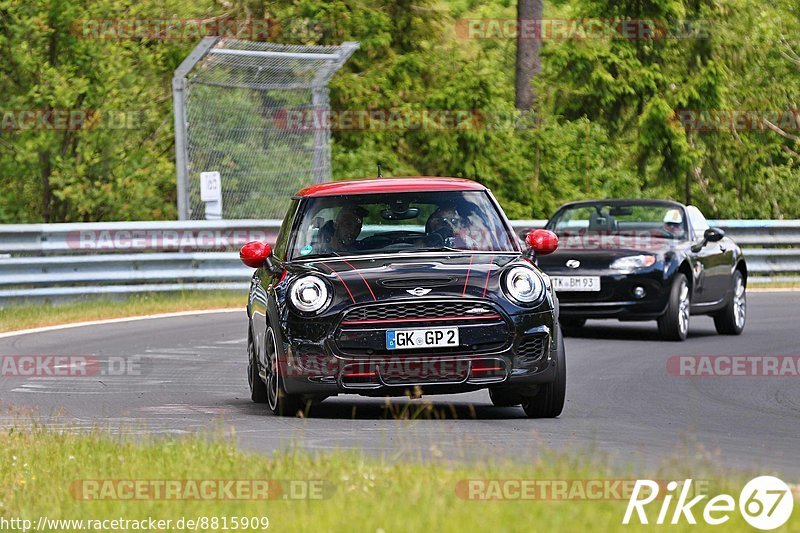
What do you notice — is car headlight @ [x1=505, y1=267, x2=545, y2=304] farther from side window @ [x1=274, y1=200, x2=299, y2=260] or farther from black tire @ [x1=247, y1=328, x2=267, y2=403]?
black tire @ [x1=247, y1=328, x2=267, y2=403]

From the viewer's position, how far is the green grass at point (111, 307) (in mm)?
18156

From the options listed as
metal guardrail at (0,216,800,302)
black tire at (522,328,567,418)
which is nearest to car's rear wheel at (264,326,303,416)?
black tire at (522,328,567,418)

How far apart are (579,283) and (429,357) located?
6938 millimetres

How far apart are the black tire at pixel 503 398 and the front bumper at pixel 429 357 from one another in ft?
2.68

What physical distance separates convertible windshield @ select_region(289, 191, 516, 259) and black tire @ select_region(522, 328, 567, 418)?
0.97m

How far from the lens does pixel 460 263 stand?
9672mm

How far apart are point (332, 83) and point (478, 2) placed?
29758mm

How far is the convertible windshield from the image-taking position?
10250mm

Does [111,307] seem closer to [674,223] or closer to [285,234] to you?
[674,223]

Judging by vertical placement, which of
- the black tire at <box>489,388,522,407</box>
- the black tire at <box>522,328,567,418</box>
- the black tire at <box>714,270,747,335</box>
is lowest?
the black tire at <box>714,270,747,335</box>

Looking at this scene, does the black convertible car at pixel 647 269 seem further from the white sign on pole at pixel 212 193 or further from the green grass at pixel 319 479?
the green grass at pixel 319 479

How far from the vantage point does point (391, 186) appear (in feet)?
34.8

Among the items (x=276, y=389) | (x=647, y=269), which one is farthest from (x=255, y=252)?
(x=647, y=269)

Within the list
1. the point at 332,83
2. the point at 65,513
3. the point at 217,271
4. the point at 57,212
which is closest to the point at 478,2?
the point at 332,83
